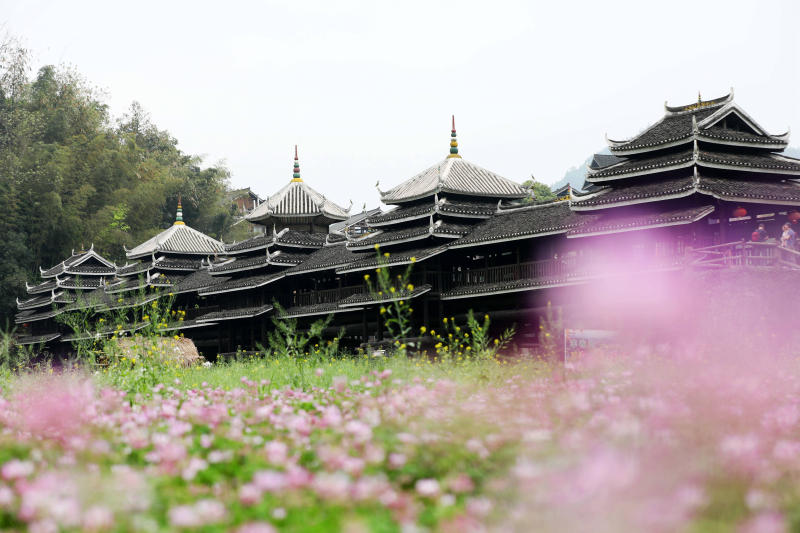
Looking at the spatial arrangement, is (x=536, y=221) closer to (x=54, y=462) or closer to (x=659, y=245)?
(x=659, y=245)

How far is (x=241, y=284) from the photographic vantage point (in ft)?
106

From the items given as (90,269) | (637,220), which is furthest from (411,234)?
(90,269)

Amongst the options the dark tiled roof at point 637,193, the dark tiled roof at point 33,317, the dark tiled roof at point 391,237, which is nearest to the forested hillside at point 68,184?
the dark tiled roof at point 33,317

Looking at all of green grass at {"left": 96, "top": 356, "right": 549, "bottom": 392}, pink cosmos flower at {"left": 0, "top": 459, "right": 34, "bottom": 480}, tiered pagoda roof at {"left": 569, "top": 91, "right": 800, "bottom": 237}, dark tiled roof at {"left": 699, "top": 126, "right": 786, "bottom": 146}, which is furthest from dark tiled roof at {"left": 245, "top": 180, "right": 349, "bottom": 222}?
pink cosmos flower at {"left": 0, "top": 459, "right": 34, "bottom": 480}

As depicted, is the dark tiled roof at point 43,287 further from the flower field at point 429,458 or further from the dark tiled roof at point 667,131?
the flower field at point 429,458

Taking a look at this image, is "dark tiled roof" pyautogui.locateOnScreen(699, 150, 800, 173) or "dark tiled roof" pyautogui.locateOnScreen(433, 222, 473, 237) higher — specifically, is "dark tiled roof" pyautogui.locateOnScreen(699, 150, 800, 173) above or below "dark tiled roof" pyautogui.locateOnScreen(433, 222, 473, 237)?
above

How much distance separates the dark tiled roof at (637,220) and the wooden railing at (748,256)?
73.7 inches

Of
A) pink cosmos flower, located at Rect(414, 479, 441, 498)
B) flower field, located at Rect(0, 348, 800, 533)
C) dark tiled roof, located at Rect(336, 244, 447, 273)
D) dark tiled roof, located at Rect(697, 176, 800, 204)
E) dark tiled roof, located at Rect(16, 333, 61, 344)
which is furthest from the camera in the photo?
dark tiled roof, located at Rect(16, 333, 61, 344)

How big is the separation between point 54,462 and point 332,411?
190cm

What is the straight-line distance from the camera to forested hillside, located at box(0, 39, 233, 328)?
48469 mm

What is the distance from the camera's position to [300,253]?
33.2m

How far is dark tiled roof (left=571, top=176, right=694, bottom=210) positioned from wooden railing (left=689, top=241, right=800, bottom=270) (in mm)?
2446

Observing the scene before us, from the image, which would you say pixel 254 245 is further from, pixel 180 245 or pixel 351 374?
pixel 351 374

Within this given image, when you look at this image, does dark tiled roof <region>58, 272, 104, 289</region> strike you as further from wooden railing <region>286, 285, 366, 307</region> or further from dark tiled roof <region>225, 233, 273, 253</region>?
wooden railing <region>286, 285, 366, 307</region>
